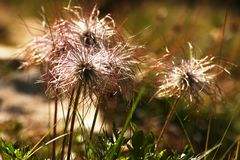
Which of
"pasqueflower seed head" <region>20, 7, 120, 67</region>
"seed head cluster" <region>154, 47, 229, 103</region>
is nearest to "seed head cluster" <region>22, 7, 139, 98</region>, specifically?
"pasqueflower seed head" <region>20, 7, 120, 67</region>

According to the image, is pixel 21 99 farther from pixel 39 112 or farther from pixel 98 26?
pixel 98 26

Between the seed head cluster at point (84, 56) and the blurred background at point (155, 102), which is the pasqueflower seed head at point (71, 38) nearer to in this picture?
the seed head cluster at point (84, 56)

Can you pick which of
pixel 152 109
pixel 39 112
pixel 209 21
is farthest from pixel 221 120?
pixel 209 21

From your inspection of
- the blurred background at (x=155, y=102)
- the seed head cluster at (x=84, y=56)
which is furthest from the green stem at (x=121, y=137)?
the blurred background at (x=155, y=102)

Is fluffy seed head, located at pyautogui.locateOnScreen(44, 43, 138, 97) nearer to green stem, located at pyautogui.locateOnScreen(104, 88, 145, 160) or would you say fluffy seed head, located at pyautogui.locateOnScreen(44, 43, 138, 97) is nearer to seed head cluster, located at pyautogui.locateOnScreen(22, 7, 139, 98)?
seed head cluster, located at pyautogui.locateOnScreen(22, 7, 139, 98)

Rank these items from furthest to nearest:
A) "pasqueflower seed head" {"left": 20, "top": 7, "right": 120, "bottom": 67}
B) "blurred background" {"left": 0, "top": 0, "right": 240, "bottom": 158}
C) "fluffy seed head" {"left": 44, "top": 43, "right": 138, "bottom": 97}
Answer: "blurred background" {"left": 0, "top": 0, "right": 240, "bottom": 158}, "pasqueflower seed head" {"left": 20, "top": 7, "right": 120, "bottom": 67}, "fluffy seed head" {"left": 44, "top": 43, "right": 138, "bottom": 97}

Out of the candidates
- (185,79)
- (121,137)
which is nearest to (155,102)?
(185,79)

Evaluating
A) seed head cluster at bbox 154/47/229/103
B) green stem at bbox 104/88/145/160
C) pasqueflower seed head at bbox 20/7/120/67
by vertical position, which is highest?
pasqueflower seed head at bbox 20/7/120/67

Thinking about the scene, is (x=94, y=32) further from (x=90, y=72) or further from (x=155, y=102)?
(x=155, y=102)
